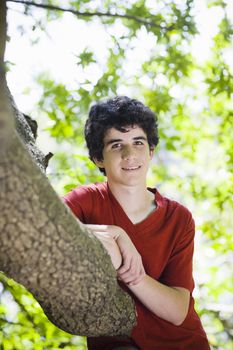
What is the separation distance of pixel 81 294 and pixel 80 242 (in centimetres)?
20

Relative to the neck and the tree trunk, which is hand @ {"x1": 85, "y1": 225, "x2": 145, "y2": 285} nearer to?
the tree trunk

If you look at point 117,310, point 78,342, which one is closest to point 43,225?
point 117,310

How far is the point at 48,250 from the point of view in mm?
1277

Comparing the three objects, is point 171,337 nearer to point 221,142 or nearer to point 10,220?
point 10,220

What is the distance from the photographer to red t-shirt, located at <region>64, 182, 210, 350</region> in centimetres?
194

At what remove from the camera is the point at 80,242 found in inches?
53.9

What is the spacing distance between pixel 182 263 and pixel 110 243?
50cm

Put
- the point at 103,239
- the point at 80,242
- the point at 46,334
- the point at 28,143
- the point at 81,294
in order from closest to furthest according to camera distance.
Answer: the point at 80,242
the point at 81,294
the point at 103,239
the point at 28,143
the point at 46,334

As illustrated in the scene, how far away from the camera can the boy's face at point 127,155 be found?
2014 millimetres

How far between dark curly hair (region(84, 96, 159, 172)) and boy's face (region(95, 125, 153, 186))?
1.1 inches

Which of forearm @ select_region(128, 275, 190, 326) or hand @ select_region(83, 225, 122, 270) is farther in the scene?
forearm @ select_region(128, 275, 190, 326)

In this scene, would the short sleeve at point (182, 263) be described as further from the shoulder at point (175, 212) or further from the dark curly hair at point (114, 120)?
the dark curly hair at point (114, 120)

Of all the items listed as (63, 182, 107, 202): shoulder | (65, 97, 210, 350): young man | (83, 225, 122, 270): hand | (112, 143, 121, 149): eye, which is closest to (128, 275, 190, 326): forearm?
(65, 97, 210, 350): young man

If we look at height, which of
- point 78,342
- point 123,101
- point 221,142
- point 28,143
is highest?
point 221,142
